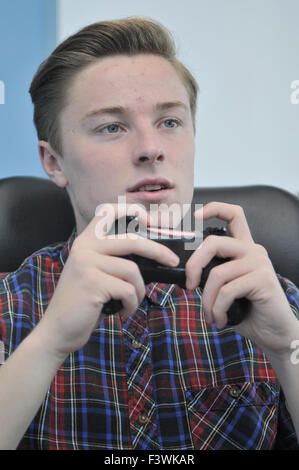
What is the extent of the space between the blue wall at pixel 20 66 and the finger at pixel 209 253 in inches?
45.7

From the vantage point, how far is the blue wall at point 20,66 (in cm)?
164

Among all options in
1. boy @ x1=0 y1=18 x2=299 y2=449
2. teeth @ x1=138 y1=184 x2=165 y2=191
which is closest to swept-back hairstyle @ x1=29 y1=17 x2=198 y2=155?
boy @ x1=0 y1=18 x2=299 y2=449

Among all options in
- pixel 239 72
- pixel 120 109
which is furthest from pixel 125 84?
pixel 239 72

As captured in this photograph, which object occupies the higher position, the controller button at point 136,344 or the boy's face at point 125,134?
the boy's face at point 125,134

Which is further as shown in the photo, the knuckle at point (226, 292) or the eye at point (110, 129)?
the eye at point (110, 129)

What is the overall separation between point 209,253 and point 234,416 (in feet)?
1.17

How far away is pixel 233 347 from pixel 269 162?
1076mm

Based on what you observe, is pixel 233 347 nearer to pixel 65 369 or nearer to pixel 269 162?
pixel 65 369

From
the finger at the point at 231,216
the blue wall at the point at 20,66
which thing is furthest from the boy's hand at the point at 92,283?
the blue wall at the point at 20,66

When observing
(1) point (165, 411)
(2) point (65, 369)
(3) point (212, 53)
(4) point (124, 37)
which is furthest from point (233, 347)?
(3) point (212, 53)

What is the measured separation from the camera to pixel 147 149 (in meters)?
0.90

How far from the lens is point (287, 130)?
183cm

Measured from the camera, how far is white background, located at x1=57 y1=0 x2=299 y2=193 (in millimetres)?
1806

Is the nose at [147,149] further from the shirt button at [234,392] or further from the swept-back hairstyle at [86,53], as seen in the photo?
the shirt button at [234,392]
